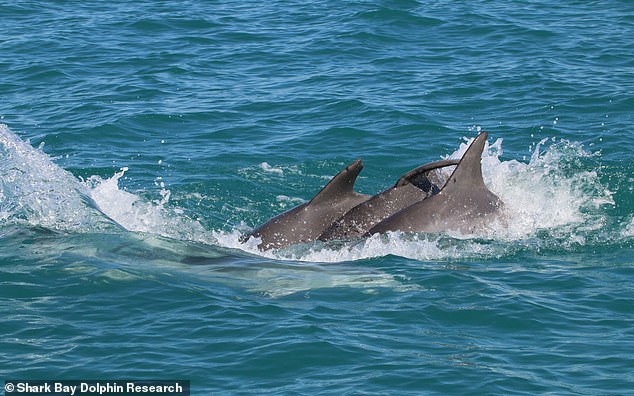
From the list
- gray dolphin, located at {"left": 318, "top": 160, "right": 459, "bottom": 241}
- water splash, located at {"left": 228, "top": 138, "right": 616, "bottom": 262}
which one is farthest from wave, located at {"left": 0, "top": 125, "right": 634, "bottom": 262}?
gray dolphin, located at {"left": 318, "top": 160, "right": 459, "bottom": 241}

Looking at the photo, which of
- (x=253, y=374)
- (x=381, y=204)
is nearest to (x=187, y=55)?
(x=381, y=204)

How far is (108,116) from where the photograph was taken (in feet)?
69.5

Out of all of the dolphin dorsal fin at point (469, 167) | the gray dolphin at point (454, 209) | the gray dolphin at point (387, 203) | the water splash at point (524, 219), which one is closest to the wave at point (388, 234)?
the water splash at point (524, 219)

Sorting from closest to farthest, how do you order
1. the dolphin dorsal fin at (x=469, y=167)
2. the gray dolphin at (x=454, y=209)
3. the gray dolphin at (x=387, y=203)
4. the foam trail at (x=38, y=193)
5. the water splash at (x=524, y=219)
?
the water splash at (x=524, y=219) → the gray dolphin at (x=454, y=209) → the dolphin dorsal fin at (x=469, y=167) → the gray dolphin at (x=387, y=203) → the foam trail at (x=38, y=193)

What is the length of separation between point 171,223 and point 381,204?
3.32m

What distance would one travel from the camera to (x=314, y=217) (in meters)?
14.5

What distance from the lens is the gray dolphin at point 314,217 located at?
14297 millimetres

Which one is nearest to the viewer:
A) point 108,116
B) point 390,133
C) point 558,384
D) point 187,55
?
point 558,384

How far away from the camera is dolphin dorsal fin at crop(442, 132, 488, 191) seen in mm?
14008

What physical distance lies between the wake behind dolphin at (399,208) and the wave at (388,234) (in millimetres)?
201

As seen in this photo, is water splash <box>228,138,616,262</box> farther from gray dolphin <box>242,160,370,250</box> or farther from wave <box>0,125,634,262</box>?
gray dolphin <box>242,160,370,250</box>

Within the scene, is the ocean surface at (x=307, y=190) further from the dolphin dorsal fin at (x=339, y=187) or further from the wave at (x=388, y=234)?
the dolphin dorsal fin at (x=339, y=187)

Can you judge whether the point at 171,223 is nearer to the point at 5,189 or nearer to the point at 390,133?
the point at 5,189

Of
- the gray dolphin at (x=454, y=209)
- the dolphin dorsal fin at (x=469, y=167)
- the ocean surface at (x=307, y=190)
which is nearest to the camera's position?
the ocean surface at (x=307, y=190)
